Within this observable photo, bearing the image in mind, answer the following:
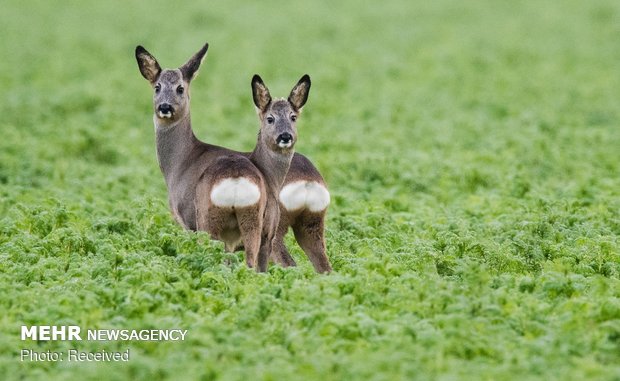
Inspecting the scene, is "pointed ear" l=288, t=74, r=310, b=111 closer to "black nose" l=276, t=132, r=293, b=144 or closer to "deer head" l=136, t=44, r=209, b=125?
"black nose" l=276, t=132, r=293, b=144

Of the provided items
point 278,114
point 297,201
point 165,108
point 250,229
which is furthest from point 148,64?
point 250,229

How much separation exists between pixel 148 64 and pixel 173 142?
774 mm

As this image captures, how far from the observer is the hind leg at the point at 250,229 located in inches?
338

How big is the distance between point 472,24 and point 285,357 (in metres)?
24.4

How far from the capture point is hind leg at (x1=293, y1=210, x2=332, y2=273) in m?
9.32

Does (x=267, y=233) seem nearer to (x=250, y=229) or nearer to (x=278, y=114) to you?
(x=250, y=229)

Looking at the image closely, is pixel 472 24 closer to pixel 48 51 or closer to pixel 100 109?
pixel 48 51

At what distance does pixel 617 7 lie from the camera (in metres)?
32.0

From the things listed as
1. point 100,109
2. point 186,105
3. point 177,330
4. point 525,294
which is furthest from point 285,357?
point 100,109

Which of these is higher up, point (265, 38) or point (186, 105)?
point (265, 38)

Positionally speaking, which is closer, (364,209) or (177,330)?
(177,330)

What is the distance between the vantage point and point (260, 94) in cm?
963

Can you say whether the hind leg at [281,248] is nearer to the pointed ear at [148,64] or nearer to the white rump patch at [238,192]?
the white rump patch at [238,192]

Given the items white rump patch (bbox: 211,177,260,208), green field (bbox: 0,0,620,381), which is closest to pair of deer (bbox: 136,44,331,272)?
white rump patch (bbox: 211,177,260,208)
